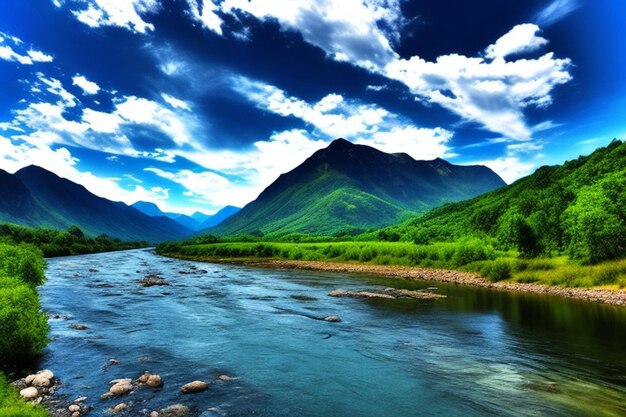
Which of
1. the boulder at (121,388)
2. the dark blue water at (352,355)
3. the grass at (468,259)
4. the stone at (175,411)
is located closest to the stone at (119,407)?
the dark blue water at (352,355)

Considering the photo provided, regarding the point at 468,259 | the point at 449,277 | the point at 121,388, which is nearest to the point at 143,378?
the point at 121,388

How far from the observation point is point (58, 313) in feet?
121

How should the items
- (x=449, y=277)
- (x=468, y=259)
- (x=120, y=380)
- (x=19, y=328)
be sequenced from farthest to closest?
1. (x=468, y=259)
2. (x=449, y=277)
3. (x=19, y=328)
4. (x=120, y=380)

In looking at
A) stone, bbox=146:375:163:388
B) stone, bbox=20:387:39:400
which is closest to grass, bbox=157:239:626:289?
stone, bbox=146:375:163:388

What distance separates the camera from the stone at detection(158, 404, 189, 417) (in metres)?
16.0

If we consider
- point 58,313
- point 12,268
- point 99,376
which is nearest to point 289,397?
point 99,376

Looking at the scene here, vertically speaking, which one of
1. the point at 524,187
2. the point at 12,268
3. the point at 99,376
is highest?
the point at 524,187

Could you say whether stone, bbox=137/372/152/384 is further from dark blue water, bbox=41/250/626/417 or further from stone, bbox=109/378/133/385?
dark blue water, bbox=41/250/626/417

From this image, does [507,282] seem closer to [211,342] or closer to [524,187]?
[211,342]

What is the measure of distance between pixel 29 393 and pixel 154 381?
17.3 ft

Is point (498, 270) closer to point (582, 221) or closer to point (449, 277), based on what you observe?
point (449, 277)

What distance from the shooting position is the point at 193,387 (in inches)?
739

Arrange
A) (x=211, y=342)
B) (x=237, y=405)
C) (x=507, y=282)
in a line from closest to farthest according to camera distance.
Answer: (x=237, y=405) < (x=211, y=342) < (x=507, y=282)

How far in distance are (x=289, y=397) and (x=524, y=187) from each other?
165804mm
